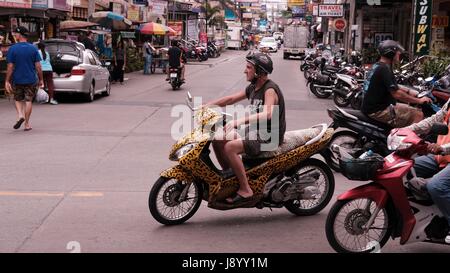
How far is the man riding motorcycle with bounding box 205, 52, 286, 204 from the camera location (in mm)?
5574

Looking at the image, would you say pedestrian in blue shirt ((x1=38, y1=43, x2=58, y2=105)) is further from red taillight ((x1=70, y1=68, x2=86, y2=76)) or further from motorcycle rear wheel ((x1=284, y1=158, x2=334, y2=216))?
motorcycle rear wheel ((x1=284, y1=158, x2=334, y2=216))

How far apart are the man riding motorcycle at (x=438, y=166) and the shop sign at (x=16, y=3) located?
14.8 m

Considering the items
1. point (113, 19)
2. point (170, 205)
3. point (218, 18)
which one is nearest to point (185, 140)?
point (170, 205)

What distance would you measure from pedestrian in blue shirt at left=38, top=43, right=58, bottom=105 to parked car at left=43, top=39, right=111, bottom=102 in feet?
0.84

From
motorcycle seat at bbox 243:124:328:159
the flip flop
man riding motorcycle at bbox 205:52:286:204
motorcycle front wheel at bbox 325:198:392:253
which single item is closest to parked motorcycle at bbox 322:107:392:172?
motorcycle seat at bbox 243:124:328:159

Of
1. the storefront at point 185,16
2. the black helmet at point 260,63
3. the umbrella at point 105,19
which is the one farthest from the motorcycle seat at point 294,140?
the storefront at point 185,16

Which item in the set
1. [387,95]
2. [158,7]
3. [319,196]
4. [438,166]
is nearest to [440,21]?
[387,95]

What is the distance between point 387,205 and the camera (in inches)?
186

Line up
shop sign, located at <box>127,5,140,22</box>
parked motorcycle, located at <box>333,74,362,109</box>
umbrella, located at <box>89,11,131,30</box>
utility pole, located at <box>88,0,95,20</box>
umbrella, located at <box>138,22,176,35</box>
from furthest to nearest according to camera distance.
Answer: shop sign, located at <box>127,5,140,22</box> < umbrella, located at <box>138,22,176,35</box> < utility pole, located at <box>88,0,95,20</box> < umbrella, located at <box>89,11,131,30</box> < parked motorcycle, located at <box>333,74,362,109</box>

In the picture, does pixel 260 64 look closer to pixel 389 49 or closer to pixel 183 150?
pixel 183 150

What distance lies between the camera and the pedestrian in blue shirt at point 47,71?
15.0 meters

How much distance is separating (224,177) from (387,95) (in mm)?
3197

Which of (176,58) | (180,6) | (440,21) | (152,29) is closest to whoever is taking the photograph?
(176,58)

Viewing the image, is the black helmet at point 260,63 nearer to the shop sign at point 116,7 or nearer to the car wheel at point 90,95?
the car wheel at point 90,95
